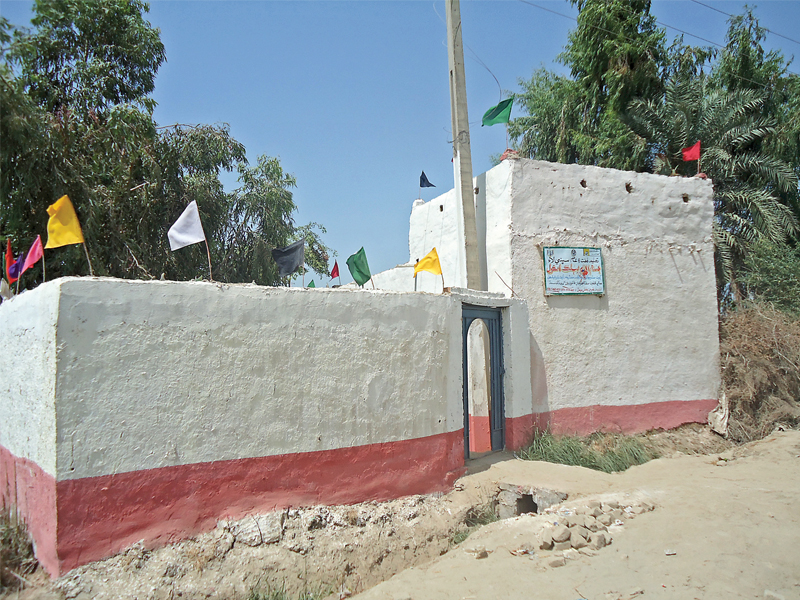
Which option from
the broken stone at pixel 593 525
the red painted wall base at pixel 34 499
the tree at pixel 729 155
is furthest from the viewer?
the tree at pixel 729 155

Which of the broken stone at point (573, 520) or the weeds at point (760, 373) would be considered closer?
the broken stone at point (573, 520)

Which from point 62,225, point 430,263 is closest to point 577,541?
point 430,263

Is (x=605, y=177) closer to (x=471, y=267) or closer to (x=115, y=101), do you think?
(x=471, y=267)

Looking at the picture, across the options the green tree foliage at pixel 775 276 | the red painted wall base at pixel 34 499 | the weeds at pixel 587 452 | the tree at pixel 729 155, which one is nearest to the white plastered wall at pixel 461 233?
the weeds at pixel 587 452

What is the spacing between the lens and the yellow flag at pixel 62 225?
17.7 ft

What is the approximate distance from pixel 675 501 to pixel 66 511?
6.27 m

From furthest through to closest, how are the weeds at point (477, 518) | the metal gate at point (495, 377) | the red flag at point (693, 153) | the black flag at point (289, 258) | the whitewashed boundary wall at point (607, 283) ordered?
the red flag at point (693, 153)
the whitewashed boundary wall at point (607, 283)
the metal gate at point (495, 377)
the black flag at point (289, 258)
the weeds at point (477, 518)

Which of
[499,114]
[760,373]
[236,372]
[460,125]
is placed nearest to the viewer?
[236,372]

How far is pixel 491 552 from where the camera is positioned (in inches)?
225

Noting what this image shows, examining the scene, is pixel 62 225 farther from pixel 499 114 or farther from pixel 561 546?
pixel 499 114

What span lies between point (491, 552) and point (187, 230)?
459 cm

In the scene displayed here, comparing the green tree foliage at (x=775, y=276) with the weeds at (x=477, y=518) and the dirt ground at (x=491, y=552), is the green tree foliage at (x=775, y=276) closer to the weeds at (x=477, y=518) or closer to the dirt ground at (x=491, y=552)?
the dirt ground at (x=491, y=552)

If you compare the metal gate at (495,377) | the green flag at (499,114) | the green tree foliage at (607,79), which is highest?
the green tree foliage at (607,79)

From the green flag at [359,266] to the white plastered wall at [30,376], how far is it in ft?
13.4
